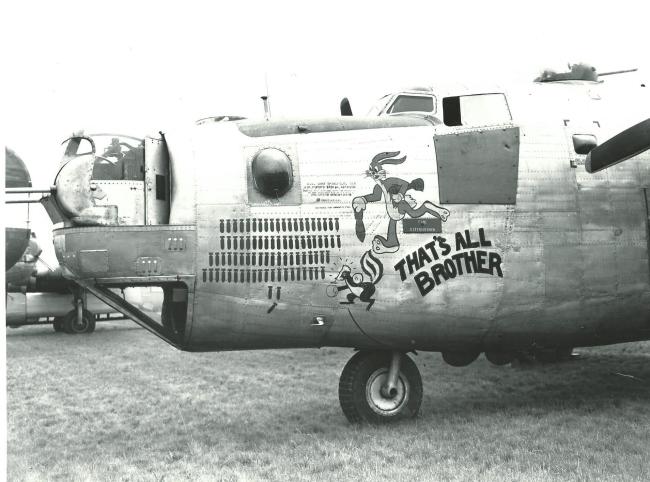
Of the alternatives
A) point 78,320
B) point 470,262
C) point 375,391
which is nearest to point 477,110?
point 470,262

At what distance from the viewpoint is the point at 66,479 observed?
230 inches

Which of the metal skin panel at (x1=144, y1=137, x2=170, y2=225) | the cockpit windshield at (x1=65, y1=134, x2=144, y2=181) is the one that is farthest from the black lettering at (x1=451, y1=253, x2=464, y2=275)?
the cockpit windshield at (x1=65, y1=134, x2=144, y2=181)

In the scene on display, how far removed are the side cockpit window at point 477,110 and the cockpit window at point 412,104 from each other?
240 mm

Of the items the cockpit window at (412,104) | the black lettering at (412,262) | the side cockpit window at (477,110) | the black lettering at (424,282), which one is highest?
the cockpit window at (412,104)

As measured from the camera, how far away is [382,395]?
7.41m

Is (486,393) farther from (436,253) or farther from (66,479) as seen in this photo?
(66,479)

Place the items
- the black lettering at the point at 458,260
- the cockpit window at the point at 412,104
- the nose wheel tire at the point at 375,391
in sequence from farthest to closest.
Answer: the cockpit window at the point at 412,104, the nose wheel tire at the point at 375,391, the black lettering at the point at 458,260

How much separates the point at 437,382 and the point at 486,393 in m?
1.11

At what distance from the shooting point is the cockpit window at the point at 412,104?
7.80 meters

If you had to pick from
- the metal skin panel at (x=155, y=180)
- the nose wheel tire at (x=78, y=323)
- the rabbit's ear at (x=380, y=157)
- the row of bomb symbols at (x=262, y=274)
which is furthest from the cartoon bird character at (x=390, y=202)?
the nose wheel tire at (x=78, y=323)

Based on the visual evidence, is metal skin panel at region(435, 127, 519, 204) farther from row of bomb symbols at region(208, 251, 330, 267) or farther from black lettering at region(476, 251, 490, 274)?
row of bomb symbols at region(208, 251, 330, 267)

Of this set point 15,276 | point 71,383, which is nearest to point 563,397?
point 71,383

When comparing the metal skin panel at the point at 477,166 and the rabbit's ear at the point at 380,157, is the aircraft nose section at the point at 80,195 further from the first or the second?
the metal skin panel at the point at 477,166

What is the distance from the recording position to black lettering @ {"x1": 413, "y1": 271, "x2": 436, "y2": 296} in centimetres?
698
